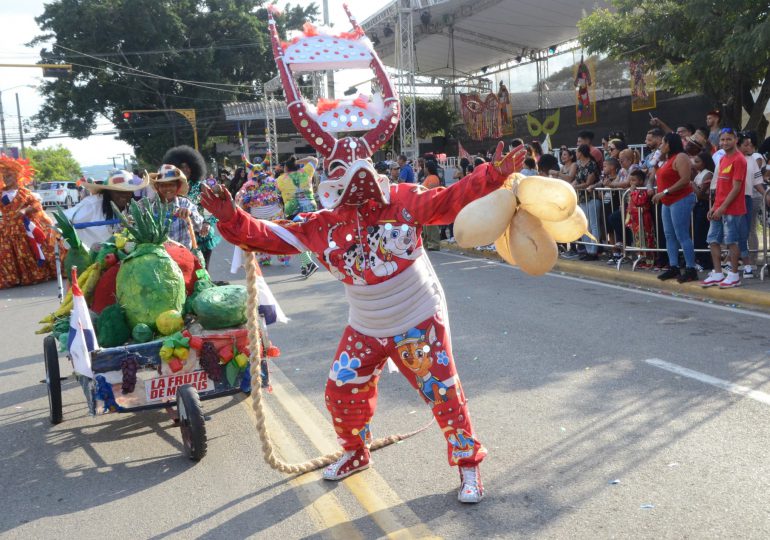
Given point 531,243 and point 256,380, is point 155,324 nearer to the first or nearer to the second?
point 256,380

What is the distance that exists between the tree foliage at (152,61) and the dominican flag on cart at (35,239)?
32430 millimetres

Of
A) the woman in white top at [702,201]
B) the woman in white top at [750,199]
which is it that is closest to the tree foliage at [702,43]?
the woman in white top at [750,199]

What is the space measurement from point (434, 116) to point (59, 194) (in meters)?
25.6

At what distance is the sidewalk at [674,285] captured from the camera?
846 centimetres

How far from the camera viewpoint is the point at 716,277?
9.06 m

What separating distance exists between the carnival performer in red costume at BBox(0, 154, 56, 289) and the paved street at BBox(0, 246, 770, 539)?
22.3 ft

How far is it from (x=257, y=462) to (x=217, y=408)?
47.3 inches

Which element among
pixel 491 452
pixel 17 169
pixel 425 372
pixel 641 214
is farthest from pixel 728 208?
pixel 17 169

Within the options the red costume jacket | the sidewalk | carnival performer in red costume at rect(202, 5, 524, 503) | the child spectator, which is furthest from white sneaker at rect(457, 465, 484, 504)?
the child spectator

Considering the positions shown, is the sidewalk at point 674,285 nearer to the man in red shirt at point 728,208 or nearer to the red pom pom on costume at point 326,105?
the man in red shirt at point 728,208

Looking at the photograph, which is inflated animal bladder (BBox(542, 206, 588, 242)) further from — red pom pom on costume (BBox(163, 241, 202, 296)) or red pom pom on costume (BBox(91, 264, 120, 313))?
red pom pom on costume (BBox(91, 264, 120, 313))

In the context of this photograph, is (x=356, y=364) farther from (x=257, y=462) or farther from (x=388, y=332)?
(x=257, y=462)

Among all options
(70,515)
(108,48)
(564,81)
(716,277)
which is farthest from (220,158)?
(70,515)

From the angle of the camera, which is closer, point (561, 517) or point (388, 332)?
point (561, 517)
